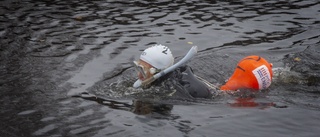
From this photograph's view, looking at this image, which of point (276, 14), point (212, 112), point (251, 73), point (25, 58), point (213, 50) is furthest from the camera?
point (276, 14)

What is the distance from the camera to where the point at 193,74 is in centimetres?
742

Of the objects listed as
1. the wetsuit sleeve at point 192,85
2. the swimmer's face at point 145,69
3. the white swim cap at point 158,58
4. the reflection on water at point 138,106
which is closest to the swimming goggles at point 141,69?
the swimmer's face at point 145,69

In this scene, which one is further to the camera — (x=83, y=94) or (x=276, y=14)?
(x=276, y=14)

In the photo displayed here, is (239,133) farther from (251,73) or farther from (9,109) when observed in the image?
(9,109)

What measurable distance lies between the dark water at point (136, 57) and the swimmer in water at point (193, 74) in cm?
18

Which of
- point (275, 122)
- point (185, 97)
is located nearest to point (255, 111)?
point (275, 122)

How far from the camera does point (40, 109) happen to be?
6.98 m

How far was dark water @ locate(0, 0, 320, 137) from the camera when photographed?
6461mm

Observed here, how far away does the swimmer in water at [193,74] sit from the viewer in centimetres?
725

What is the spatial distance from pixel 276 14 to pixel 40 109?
287 inches

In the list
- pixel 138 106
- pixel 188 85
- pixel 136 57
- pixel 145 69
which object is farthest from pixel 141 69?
pixel 136 57

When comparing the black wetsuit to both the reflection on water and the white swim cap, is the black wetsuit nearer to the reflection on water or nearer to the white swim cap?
the white swim cap

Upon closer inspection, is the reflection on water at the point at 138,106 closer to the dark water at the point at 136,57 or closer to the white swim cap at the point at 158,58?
the dark water at the point at 136,57

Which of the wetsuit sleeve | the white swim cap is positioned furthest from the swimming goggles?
the wetsuit sleeve
